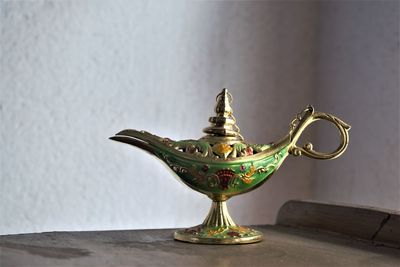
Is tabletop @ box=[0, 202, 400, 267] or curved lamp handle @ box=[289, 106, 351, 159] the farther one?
curved lamp handle @ box=[289, 106, 351, 159]

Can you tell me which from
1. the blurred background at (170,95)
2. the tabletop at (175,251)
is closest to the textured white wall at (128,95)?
the blurred background at (170,95)

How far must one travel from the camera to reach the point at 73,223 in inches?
56.2

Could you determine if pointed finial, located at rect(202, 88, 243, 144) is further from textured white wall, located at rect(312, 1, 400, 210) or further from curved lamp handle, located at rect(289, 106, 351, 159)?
textured white wall, located at rect(312, 1, 400, 210)

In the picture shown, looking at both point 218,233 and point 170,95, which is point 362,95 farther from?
point 218,233

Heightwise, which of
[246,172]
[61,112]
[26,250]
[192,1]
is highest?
[192,1]

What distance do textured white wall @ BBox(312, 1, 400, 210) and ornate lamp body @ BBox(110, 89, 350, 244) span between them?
64 centimetres

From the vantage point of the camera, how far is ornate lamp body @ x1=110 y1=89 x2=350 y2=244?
892 millimetres

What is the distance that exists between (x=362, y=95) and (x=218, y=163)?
0.84 meters

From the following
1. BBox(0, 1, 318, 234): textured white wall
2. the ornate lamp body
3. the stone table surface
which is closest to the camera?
the stone table surface

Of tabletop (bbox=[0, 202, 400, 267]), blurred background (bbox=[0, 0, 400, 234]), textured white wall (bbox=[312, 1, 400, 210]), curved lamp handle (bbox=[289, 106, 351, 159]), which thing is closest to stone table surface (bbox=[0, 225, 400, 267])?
tabletop (bbox=[0, 202, 400, 267])

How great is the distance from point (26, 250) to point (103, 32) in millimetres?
753

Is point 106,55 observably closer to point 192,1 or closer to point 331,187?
point 192,1

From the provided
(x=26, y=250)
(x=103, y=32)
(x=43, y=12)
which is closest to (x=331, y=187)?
(x=103, y=32)

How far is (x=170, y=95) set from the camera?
1.54 metres
